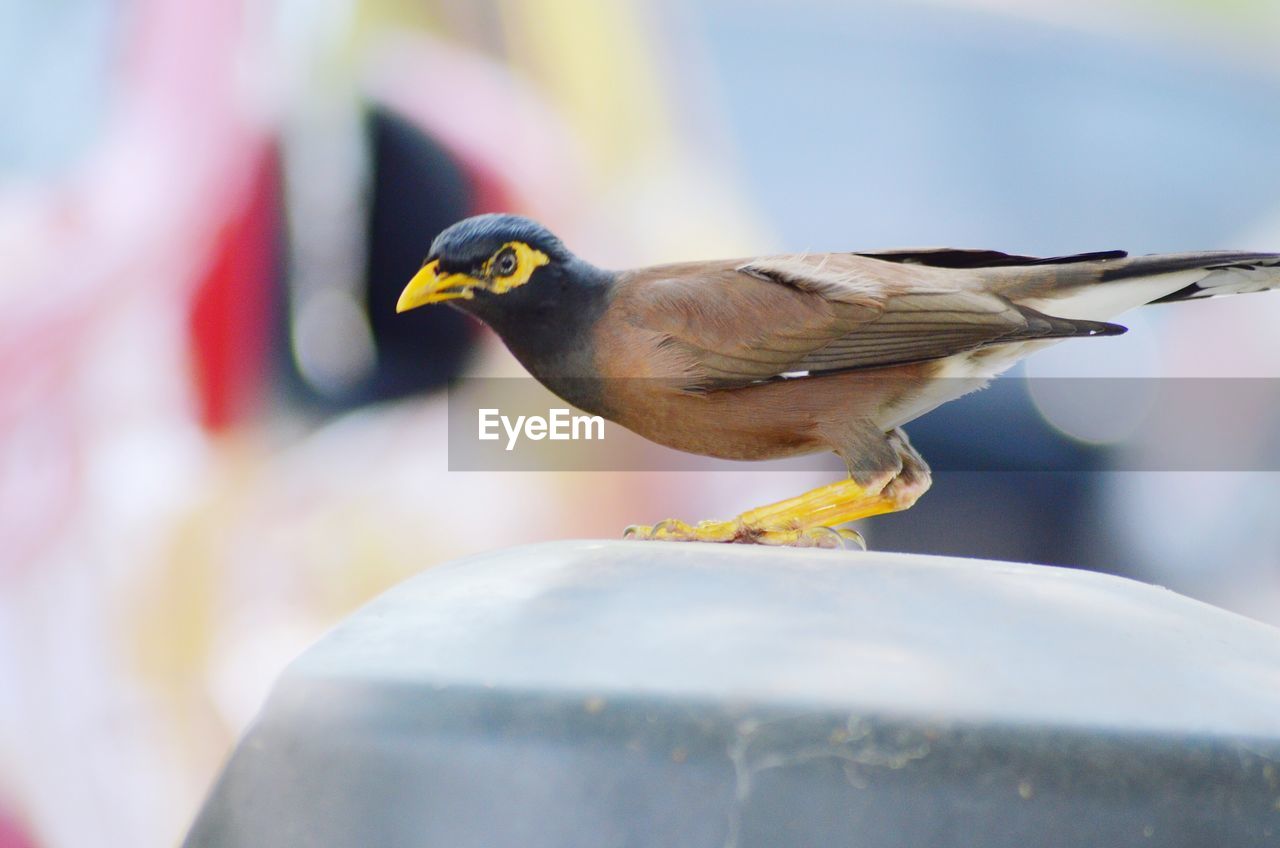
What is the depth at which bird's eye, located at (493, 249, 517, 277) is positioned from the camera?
1403mm

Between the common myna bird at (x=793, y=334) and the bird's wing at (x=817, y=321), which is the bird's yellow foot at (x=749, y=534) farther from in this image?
the bird's wing at (x=817, y=321)

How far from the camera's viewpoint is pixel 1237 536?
1911mm

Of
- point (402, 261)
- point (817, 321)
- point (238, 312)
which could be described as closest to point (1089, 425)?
point (817, 321)

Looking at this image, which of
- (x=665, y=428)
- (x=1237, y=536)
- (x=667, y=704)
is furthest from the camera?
(x=1237, y=536)

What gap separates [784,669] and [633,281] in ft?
3.00

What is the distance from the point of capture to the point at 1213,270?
52.4 inches

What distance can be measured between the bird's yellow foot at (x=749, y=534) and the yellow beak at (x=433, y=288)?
0.38m

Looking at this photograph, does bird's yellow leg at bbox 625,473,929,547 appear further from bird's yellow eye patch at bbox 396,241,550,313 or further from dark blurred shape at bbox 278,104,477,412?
dark blurred shape at bbox 278,104,477,412

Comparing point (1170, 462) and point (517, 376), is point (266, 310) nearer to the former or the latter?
point (517, 376)

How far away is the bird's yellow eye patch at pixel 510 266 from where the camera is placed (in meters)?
1.40

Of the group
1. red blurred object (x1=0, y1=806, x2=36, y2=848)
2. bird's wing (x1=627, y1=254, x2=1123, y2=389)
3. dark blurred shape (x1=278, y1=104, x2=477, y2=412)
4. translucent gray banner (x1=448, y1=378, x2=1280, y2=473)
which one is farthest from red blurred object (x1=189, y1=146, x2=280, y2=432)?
bird's wing (x1=627, y1=254, x2=1123, y2=389)

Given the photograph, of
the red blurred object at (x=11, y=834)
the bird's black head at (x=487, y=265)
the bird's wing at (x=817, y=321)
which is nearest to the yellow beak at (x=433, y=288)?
the bird's black head at (x=487, y=265)

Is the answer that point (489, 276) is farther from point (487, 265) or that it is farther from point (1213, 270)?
point (1213, 270)

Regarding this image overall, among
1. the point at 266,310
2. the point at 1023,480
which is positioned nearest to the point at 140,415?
the point at 266,310
